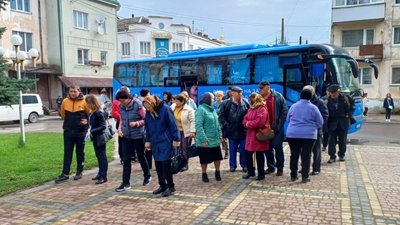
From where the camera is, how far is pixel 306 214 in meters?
5.12

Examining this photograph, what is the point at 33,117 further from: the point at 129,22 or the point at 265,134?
the point at 129,22

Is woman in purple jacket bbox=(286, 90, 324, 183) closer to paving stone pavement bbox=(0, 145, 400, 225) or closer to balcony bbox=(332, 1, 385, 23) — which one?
paving stone pavement bbox=(0, 145, 400, 225)

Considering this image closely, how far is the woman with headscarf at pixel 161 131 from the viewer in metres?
5.96

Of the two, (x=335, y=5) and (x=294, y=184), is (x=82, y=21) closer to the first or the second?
(x=335, y=5)

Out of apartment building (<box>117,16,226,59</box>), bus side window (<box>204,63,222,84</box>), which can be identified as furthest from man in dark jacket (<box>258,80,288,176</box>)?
apartment building (<box>117,16,226,59</box>)

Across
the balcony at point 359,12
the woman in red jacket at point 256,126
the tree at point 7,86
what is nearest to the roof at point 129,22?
the balcony at point 359,12

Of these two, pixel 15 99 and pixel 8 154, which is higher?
pixel 15 99

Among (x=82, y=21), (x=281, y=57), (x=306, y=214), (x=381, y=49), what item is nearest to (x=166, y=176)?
(x=306, y=214)

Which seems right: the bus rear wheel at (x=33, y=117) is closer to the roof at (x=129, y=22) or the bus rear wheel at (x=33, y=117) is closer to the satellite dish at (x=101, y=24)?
the satellite dish at (x=101, y=24)

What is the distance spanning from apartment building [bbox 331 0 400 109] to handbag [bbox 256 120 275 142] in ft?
73.1

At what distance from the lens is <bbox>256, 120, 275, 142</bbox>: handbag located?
676cm

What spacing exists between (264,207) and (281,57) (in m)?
8.98

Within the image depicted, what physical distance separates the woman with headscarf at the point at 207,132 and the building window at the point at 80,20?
1136 inches

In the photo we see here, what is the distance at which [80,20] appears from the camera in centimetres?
3300
